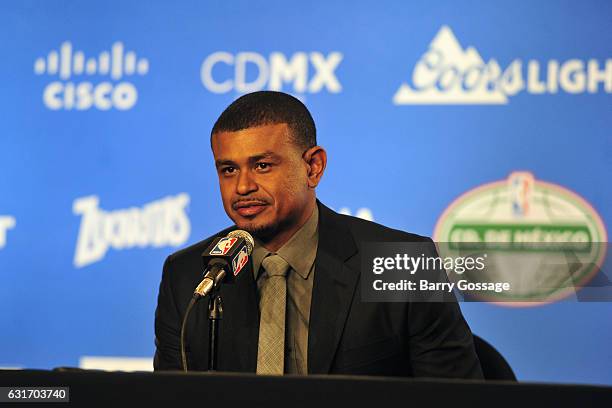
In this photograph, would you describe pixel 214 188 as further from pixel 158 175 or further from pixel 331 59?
pixel 331 59

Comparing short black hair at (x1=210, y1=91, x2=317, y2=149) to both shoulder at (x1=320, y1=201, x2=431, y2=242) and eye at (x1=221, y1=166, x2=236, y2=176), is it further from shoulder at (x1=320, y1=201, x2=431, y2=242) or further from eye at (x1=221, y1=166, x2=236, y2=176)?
shoulder at (x1=320, y1=201, x2=431, y2=242)

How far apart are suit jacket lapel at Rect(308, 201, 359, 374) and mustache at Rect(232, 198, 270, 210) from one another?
0.74 ft

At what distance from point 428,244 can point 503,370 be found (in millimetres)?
402

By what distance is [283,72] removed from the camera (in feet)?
11.5

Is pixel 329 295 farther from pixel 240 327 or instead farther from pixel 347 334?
pixel 240 327

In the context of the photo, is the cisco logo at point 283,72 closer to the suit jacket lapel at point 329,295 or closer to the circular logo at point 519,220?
the circular logo at point 519,220

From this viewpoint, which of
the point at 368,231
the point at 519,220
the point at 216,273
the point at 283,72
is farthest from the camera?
the point at 283,72

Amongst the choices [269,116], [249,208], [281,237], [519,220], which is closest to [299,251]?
[281,237]

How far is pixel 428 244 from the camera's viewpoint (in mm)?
2250

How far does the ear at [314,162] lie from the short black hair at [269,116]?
21mm

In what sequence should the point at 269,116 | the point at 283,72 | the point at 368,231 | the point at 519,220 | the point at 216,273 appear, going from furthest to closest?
the point at 283,72
the point at 519,220
the point at 368,231
the point at 269,116
the point at 216,273

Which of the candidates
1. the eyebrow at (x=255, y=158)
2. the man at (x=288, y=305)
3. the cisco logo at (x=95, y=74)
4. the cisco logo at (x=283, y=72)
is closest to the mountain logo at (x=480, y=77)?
the cisco logo at (x=283, y=72)

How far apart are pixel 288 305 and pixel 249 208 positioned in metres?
0.28

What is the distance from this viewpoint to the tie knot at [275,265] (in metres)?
2.11
